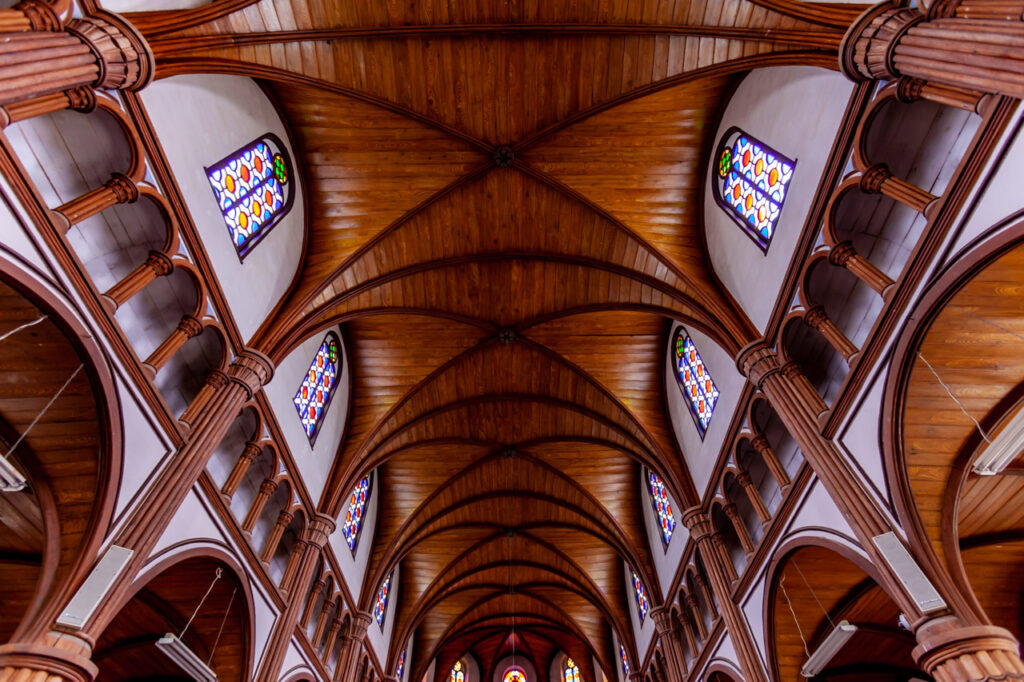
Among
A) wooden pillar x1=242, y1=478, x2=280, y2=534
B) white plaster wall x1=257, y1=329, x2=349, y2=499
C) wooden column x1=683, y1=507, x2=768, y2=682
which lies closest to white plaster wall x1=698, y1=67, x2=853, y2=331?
wooden column x1=683, y1=507, x2=768, y2=682

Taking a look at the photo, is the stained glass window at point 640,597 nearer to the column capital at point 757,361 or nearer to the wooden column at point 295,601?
the wooden column at point 295,601

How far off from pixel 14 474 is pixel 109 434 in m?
2.19

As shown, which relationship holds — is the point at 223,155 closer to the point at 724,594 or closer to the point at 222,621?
the point at 222,621

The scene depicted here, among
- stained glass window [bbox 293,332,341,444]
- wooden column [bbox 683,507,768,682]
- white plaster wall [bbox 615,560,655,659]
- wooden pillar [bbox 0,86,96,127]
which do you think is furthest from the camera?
white plaster wall [bbox 615,560,655,659]

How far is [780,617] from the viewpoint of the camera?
1172 cm

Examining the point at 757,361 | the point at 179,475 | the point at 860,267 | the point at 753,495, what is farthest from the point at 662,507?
the point at 179,475

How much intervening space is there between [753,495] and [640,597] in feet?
37.1

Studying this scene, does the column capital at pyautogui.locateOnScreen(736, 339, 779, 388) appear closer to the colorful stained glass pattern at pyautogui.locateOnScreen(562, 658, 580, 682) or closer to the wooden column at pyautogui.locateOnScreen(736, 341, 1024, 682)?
the wooden column at pyautogui.locateOnScreen(736, 341, 1024, 682)

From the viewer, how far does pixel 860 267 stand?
888cm

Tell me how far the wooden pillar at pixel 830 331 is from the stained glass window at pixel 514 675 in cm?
2565

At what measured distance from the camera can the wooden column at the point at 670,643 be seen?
1706 centimetres

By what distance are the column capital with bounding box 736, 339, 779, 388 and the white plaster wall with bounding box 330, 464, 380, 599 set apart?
11761 millimetres

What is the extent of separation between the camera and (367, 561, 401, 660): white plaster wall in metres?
20.1

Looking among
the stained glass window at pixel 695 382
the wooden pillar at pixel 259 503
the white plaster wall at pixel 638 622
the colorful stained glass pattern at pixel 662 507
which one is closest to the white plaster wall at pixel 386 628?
the wooden pillar at pixel 259 503
